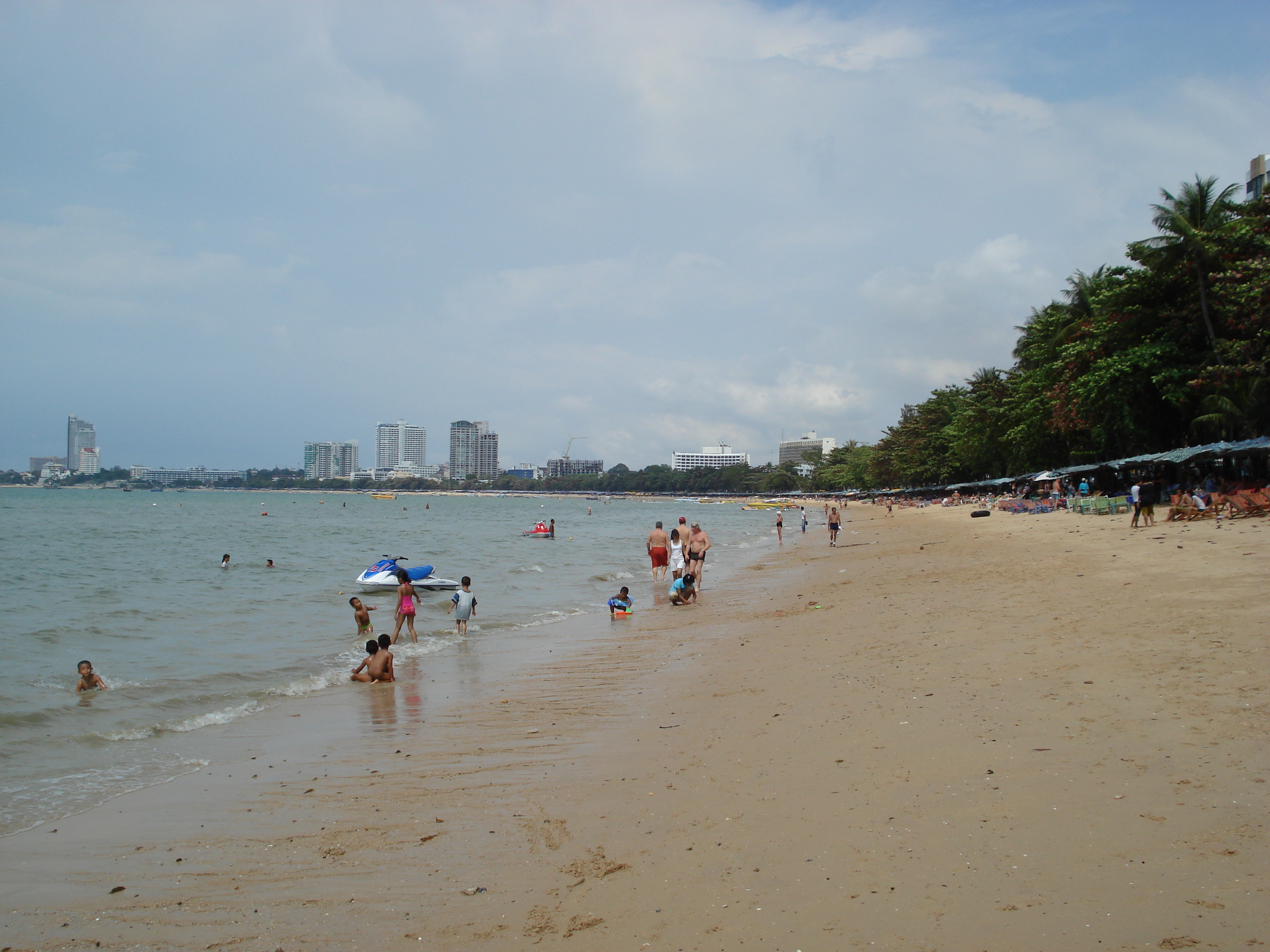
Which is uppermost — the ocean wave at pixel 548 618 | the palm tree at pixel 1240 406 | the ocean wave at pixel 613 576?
the palm tree at pixel 1240 406

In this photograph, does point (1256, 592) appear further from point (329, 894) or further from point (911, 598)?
point (329, 894)

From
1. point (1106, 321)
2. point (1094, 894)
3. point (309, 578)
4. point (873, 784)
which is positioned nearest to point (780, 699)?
point (873, 784)

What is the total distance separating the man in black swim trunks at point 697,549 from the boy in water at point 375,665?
864cm

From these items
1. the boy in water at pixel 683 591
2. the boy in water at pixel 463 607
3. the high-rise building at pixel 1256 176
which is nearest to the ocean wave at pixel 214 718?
the boy in water at pixel 463 607

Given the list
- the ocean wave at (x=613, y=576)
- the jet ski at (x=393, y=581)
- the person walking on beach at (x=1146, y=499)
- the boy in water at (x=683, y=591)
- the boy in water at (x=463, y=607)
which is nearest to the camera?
the boy in water at (x=463, y=607)

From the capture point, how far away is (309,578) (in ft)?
75.0

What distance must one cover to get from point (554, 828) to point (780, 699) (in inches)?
119

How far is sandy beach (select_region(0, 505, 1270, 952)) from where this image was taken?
3.45 metres

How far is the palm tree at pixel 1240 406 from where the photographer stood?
85.9ft

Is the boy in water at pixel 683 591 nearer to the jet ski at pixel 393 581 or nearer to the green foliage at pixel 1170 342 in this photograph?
the jet ski at pixel 393 581

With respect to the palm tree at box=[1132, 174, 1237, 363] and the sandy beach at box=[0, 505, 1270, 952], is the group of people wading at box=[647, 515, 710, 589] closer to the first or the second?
the sandy beach at box=[0, 505, 1270, 952]

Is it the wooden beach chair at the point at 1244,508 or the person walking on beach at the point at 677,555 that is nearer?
the person walking on beach at the point at 677,555

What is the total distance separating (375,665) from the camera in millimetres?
9953

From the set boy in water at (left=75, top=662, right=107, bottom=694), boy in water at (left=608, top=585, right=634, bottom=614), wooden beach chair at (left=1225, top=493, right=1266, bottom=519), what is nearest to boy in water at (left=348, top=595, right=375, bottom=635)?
boy in water at (left=75, top=662, right=107, bottom=694)
